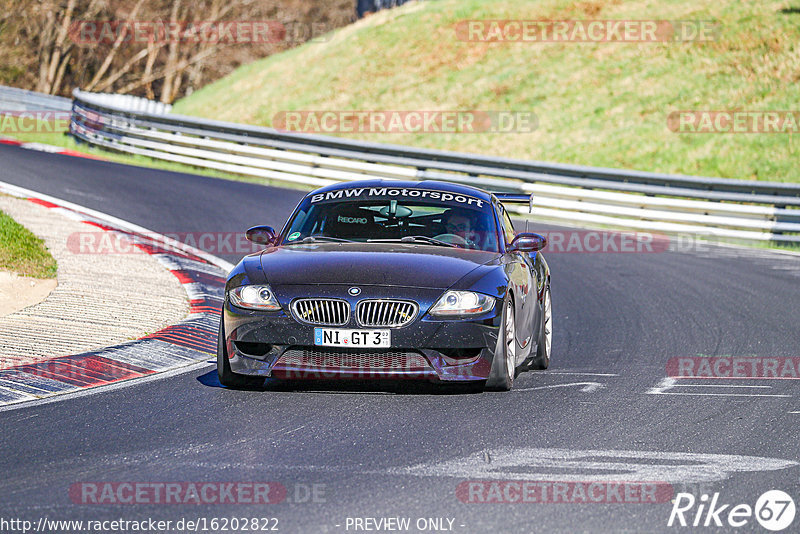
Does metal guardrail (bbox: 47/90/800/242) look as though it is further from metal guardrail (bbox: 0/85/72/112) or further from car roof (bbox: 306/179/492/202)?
car roof (bbox: 306/179/492/202)

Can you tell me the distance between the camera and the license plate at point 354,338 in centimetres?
780

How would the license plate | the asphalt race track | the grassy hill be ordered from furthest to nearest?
the grassy hill < the license plate < the asphalt race track

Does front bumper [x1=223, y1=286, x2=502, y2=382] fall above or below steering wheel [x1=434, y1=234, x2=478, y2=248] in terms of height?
below

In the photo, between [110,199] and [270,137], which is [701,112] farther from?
[110,199]

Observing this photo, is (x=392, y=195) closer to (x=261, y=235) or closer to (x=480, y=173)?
(x=261, y=235)

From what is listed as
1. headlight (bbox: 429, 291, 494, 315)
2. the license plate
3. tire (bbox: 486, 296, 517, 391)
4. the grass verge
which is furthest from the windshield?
the grass verge

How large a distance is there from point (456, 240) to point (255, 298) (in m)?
1.86

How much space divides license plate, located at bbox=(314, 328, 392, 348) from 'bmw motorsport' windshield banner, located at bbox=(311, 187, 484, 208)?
2053mm

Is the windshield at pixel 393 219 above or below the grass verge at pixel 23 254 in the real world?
above

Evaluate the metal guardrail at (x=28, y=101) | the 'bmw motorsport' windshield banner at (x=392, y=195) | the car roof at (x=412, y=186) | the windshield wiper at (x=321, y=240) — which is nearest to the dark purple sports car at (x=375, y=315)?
the windshield wiper at (x=321, y=240)

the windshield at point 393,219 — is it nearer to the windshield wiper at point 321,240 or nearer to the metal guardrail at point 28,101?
the windshield wiper at point 321,240

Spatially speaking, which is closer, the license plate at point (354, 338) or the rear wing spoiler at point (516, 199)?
the license plate at point (354, 338)

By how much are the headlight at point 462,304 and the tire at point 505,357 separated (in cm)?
17

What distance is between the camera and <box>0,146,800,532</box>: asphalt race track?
17.7 feet
